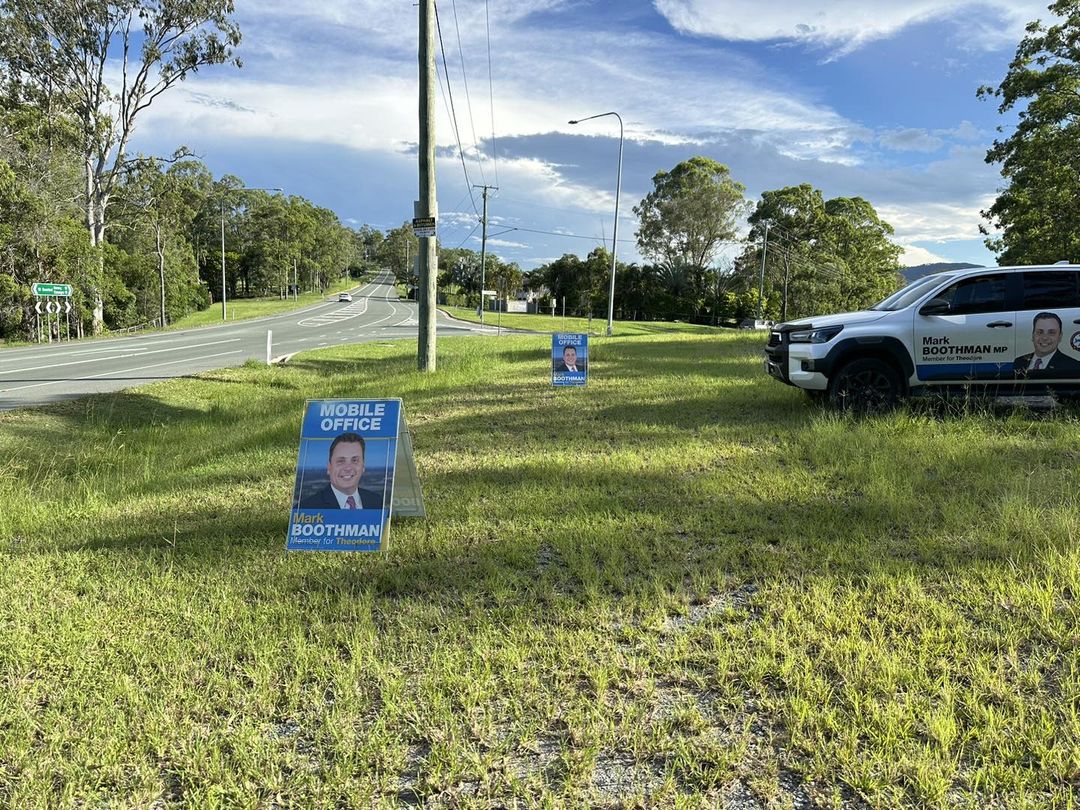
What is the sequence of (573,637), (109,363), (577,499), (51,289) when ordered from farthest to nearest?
(51,289) < (109,363) < (577,499) < (573,637)

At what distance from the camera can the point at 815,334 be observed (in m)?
8.12

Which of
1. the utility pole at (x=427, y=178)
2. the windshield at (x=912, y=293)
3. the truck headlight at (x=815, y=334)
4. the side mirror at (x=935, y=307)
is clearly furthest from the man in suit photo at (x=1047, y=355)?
the utility pole at (x=427, y=178)

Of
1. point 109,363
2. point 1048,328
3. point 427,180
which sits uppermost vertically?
point 427,180

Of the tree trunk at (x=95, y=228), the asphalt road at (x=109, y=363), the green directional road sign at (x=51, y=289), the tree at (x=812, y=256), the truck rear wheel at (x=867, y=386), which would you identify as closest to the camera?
the truck rear wheel at (x=867, y=386)

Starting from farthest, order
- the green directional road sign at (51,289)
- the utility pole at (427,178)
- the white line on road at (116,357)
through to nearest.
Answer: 1. the green directional road sign at (51,289)
2. the white line on road at (116,357)
3. the utility pole at (427,178)

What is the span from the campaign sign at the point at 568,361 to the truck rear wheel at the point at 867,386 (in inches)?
174

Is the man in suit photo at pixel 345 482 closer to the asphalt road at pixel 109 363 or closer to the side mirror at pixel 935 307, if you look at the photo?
the side mirror at pixel 935 307

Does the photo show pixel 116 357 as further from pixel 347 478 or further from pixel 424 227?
pixel 347 478

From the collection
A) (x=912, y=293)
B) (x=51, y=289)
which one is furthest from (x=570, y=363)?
(x=51, y=289)

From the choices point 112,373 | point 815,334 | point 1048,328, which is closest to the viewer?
point 1048,328

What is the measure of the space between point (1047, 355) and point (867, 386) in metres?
1.92

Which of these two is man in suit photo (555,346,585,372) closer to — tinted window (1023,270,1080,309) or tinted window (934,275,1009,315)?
tinted window (934,275,1009,315)

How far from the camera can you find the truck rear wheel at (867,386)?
7.87 meters

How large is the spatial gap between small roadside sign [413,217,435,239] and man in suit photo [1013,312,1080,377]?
34.2 ft
